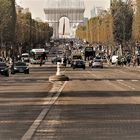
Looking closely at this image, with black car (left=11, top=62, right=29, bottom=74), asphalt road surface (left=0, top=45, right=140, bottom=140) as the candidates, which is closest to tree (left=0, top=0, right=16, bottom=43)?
black car (left=11, top=62, right=29, bottom=74)

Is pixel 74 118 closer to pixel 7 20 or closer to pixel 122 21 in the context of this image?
pixel 7 20

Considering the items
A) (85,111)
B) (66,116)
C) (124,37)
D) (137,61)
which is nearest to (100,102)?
(85,111)

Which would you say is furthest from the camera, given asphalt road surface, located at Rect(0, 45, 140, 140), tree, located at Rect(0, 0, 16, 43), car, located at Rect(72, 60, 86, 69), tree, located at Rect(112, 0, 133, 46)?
tree, located at Rect(112, 0, 133, 46)

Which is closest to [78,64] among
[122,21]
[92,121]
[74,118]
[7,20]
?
[7,20]

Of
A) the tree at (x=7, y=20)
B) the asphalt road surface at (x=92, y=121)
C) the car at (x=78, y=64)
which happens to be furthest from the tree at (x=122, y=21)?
the asphalt road surface at (x=92, y=121)

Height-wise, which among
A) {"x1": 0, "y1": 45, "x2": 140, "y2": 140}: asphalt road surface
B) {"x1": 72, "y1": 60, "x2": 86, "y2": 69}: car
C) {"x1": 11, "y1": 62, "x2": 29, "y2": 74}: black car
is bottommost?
{"x1": 72, "y1": 60, "x2": 86, "y2": 69}: car

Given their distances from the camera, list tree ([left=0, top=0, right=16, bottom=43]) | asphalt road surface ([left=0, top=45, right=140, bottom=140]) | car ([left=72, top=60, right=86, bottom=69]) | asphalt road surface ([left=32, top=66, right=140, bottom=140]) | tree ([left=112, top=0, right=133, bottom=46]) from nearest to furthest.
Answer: asphalt road surface ([left=32, top=66, right=140, bottom=140]), asphalt road surface ([left=0, top=45, right=140, bottom=140]), car ([left=72, top=60, right=86, bottom=69]), tree ([left=0, top=0, right=16, bottom=43]), tree ([left=112, top=0, right=133, bottom=46])

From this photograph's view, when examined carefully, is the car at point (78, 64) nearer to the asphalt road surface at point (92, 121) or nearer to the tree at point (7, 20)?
the tree at point (7, 20)

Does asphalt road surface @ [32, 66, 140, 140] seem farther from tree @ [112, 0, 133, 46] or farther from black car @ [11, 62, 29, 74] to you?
tree @ [112, 0, 133, 46]

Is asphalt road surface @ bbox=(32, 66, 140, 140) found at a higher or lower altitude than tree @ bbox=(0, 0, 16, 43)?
lower

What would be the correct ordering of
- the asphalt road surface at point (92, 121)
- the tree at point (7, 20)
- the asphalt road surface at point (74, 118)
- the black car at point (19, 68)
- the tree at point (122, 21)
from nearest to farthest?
1. the asphalt road surface at point (92, 121)
2. the asphalt road surface at point (74, 118)
3. the black car at point (19, 68)
4. the tree at point (7, 20)
5. the tree at point (122, 21)

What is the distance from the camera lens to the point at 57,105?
2495 centimetres

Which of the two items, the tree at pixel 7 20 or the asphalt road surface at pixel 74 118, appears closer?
the asphalt road surface at pixel 74 118

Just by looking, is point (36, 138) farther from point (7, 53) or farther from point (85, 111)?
point (7, 53)
